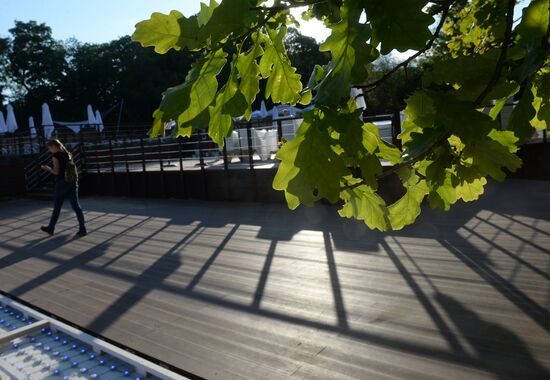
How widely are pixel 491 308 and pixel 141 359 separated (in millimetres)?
2831

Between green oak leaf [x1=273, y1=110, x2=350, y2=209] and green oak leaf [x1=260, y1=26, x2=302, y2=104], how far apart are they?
0.25 meters

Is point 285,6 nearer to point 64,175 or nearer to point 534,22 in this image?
point 534,22

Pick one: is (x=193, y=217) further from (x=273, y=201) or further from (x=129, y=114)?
(x=129, y=114)

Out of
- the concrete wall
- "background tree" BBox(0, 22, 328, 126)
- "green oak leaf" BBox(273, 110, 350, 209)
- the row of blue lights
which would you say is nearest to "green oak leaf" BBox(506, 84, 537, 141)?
"green oak leaf" BBox(273, 110, 350, 209)

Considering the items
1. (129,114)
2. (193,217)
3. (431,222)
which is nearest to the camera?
(431,222)

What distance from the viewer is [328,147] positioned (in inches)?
39.5

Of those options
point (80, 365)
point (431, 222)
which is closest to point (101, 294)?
point (80, 365)

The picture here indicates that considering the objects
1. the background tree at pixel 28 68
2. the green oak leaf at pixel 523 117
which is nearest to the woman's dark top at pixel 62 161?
the green oak leaf at pixel 523 117

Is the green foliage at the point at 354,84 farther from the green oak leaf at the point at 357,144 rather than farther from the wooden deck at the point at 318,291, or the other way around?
the wooden deck at the point at 318,291

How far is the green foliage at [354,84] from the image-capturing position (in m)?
0.91

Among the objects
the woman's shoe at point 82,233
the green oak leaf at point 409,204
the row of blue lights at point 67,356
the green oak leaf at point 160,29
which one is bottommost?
the woman's shoe at point 82,233

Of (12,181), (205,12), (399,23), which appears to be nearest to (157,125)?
(205,12)

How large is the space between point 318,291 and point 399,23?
436cm

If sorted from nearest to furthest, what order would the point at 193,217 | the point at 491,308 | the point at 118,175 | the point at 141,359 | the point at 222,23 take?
the point at 222,23 < the point at 141,359 < the point at 491,308 < the point at 193,217 < the point at 118,175
